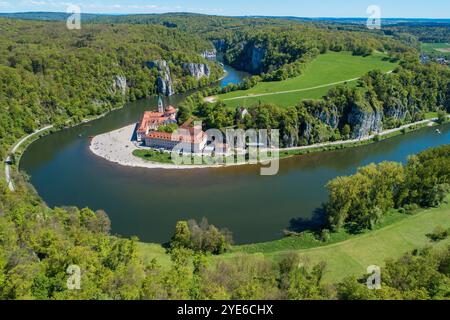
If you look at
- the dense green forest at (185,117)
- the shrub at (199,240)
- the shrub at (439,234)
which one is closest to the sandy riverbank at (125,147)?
the dense green forest at (185,117)

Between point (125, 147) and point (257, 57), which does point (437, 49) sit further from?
point (125, 147)

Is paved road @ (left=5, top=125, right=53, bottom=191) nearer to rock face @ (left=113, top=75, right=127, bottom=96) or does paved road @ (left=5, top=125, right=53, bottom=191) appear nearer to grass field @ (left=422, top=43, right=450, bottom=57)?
rock face @ (left=113, top=75, right=127, bottom=96)

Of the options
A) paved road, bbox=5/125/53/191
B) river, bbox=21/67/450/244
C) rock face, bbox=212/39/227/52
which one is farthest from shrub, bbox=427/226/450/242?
rock face, bbox=212/39/227/52

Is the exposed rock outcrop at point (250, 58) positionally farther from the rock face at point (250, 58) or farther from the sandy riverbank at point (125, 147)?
the sandy riverbank at point (125, 147)

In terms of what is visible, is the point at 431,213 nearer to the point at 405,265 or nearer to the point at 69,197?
the point at 405,265

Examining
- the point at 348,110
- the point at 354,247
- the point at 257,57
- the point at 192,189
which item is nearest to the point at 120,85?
the point at 257,57

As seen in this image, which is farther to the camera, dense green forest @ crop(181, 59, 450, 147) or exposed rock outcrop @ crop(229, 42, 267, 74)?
exposed rock outcrop @ crop(229, 42, 267, 74)
